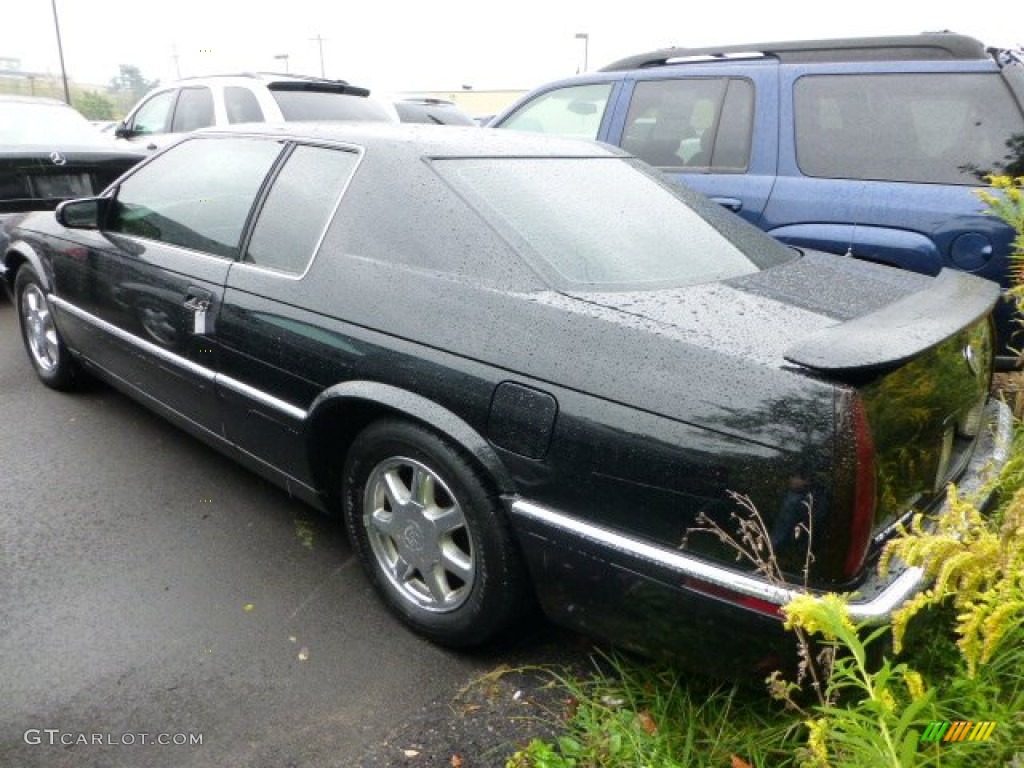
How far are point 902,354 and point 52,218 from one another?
166 inches

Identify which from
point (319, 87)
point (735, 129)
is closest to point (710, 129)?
point (735, 129)

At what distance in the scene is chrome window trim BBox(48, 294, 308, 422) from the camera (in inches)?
113

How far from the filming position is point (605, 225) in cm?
270

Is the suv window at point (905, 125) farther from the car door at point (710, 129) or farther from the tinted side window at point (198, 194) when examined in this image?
the tinted side window at point (198, 194)

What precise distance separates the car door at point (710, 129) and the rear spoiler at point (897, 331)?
6.32 feet

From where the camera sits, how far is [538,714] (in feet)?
7.81

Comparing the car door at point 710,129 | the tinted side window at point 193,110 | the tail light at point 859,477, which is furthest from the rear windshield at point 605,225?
the tinted side window at point 193,110

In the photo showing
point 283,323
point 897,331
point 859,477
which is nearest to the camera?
point 859,477

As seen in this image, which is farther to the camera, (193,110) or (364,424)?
(193,110)

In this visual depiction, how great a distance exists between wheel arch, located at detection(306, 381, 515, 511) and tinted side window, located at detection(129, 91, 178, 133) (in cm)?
706

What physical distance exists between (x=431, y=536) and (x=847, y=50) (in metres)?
3.40

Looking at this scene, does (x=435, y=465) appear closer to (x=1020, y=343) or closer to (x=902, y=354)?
(x=902, y=354)

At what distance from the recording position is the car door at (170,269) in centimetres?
322

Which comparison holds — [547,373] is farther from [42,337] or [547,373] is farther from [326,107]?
[326,107]
